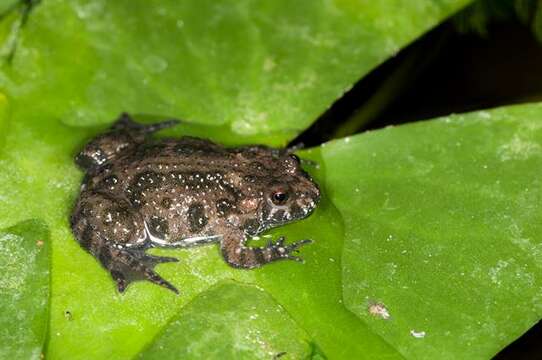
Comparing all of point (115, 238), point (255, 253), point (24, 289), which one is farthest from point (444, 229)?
point (24, 289)

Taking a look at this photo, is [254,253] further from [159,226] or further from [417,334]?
[417,334]

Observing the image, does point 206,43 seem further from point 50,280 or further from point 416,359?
point 416,359

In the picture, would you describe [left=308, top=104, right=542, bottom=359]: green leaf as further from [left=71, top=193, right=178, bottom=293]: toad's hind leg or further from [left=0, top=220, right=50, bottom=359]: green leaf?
[left=0, top=220, right=50, bottom=359]: green leaf

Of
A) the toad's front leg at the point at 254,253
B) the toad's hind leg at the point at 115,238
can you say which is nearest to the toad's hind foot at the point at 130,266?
the toad's hind leg at the point at 115,238

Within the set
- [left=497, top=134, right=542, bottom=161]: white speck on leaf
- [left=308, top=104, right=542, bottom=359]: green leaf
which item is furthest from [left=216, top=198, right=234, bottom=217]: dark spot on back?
[left=497, top=134, right=542, bottom=161]: white speck on leaf

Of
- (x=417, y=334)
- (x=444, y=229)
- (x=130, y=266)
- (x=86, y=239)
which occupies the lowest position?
(x=417, y=334)
